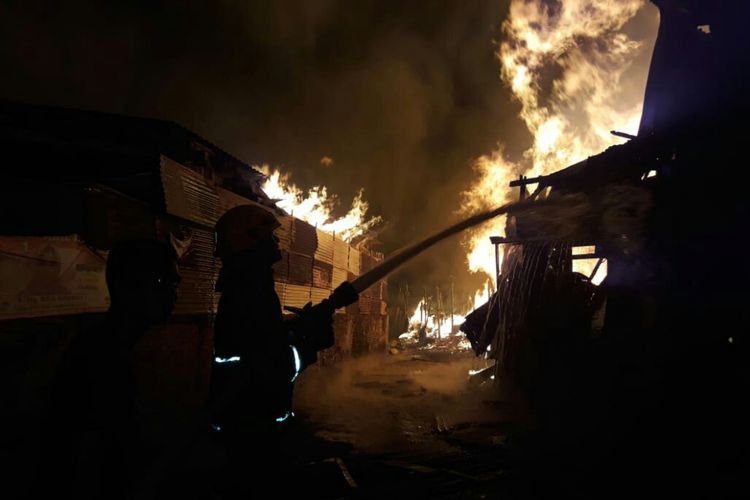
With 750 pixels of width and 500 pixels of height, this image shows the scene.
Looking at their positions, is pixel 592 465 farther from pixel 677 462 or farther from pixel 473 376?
pixel 473 376

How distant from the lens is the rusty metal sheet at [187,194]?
25.7ft

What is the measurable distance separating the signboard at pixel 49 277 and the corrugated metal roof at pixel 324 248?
934cm

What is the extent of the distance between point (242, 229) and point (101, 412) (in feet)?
5.72

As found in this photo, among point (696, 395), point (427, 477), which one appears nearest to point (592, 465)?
point (696, 395)

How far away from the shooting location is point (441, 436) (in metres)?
8.87

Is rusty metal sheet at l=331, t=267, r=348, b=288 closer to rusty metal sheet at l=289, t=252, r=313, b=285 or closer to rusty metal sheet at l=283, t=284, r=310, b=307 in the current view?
rusty metal sheet at l=289, t=252, r=313, b=285

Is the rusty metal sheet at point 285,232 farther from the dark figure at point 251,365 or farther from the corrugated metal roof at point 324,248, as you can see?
the dark figure at point 251,365

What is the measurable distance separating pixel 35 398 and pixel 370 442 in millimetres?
5638

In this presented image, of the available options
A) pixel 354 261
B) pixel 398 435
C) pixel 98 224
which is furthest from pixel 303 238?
pixel 98 224

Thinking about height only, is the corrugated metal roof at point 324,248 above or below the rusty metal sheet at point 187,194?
above

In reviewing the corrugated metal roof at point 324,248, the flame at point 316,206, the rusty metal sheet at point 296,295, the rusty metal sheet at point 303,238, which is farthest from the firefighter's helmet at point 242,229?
the corrugated metal roof at point 324,248

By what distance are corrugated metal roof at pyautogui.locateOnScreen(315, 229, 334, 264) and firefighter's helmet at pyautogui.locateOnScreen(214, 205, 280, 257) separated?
12.2 meters

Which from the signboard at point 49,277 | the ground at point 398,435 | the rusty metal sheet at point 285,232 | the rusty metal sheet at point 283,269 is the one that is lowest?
the ground at point 398,435

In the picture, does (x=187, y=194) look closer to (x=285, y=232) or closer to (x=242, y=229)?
(x=285, y=232)
